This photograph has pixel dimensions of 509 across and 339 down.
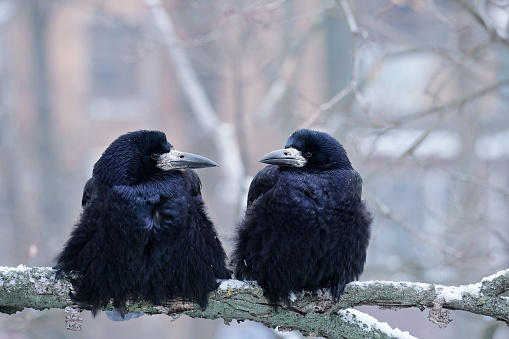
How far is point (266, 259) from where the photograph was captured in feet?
11.9

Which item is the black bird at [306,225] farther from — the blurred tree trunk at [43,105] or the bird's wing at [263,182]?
the blurred tree trunk at [43,105]

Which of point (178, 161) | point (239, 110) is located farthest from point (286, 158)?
point (239, 110)

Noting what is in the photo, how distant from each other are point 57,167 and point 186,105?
99.0 inches

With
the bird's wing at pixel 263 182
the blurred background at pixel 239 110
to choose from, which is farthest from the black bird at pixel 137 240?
the blurred background at pixel 239 110

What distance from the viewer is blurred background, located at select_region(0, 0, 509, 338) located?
295 inches

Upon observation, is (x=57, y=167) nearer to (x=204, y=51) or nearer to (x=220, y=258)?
(x=204, y=51)

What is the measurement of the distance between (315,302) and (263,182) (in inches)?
30.9

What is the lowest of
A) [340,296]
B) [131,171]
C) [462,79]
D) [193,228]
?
[340,296]

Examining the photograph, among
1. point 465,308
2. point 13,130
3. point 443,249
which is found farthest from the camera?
point 13,130

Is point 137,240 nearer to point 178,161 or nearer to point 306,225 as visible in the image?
point 178,161

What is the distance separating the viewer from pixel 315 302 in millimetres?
3680

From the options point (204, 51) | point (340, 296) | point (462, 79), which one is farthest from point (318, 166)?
point (462, 79)

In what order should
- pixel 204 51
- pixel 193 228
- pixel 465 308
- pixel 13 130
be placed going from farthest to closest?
1. pixel 13 130
2. pixel 204 51
3. pixel 193 228
4. pixel 465 308

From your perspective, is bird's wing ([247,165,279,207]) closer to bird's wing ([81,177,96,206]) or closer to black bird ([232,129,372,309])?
black bird ([232,129,372,309])
